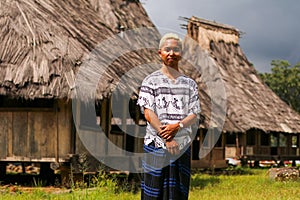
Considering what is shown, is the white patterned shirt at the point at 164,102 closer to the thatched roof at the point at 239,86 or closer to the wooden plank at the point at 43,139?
the wooden plank at the point at 43,139

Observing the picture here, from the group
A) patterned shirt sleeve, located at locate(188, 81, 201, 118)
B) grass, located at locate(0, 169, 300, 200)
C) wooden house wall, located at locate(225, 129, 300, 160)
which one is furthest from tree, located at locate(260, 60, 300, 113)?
patterned shirt sleeve, located at locate(188, 81, 201, 118)

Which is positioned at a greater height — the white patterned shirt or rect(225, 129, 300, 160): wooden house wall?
the white patterned shirt

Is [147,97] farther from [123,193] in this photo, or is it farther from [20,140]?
[20,140]

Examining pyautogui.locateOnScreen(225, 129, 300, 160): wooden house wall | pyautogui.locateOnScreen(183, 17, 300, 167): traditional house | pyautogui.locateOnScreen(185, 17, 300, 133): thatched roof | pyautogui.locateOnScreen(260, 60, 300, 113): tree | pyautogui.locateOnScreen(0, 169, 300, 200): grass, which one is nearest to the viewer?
pyautogui.locateOnScreen(0, 169, 300, 200): grass

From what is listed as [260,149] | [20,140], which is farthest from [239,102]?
[20,140]

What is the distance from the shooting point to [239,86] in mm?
24406

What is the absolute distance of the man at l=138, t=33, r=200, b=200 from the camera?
467 cm

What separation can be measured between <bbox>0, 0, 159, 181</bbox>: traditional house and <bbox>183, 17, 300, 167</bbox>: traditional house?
31.2 feet

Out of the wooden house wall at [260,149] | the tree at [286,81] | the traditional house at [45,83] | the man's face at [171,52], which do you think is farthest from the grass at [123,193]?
the tree at [286,81]

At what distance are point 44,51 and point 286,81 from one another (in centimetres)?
A: 3693

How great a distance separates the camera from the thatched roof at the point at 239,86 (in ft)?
73.8

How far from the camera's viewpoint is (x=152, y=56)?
14586 millimetres

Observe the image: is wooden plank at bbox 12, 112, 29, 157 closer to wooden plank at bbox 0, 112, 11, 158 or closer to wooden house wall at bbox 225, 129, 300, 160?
wooden plank at bbox 0, 112, 11, 158

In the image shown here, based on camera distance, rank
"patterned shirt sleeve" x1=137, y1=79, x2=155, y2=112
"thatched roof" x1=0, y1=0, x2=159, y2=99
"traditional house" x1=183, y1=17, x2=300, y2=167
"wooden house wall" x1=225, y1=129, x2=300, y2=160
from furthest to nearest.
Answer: "wooden house wall" x1=225, y1=129, x2=300, y2=160, "traditional house" x1=183, y1=17, x2=300, y2=167, "thatched roof" x1=0, y1=0, x2=159, y2=99, "patterned shirt sleeve" x1=137, y1=79, x2=155, y2=112
